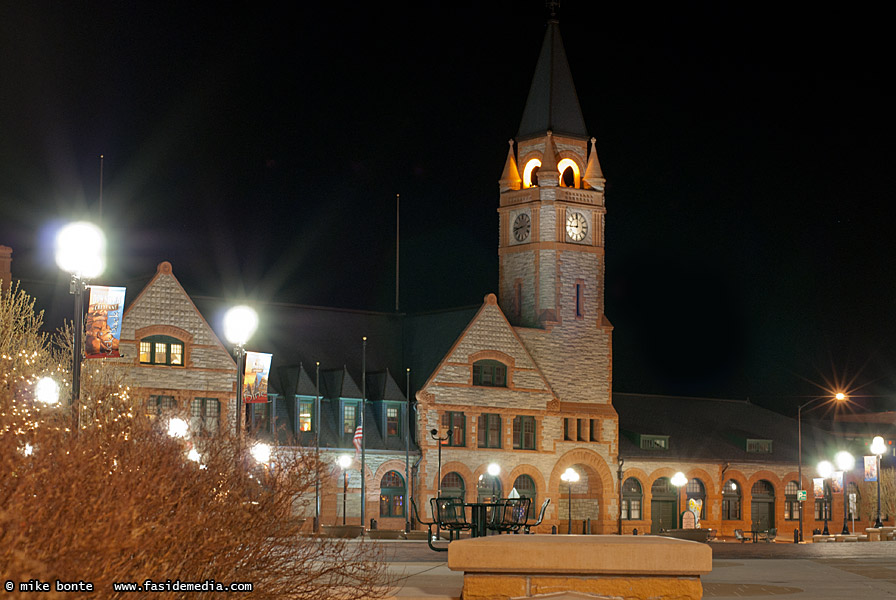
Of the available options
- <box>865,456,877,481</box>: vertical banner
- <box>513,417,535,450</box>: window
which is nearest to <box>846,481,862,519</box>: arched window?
<box>865,456,877,481</box>: vertical banner

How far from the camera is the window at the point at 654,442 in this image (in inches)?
3371

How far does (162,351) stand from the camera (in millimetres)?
66875

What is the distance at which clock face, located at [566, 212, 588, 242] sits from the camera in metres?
80.8

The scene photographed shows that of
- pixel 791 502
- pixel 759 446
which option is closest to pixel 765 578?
pixel 759 446

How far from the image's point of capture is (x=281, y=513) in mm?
16281

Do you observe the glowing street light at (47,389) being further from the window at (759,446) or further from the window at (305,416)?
the window at (759,446)

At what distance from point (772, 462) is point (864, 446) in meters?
14.0

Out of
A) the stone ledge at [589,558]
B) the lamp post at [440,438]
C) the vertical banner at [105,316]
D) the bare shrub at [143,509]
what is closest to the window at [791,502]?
the lamp post at [440,438]

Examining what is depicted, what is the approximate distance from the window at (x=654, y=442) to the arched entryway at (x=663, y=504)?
7.08 ft

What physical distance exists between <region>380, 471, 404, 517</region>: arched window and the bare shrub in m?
54.9

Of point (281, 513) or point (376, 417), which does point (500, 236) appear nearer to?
point (376, 417)

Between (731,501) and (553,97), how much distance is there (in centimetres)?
2829

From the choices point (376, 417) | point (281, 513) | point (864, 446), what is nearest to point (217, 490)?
point (281, 513)

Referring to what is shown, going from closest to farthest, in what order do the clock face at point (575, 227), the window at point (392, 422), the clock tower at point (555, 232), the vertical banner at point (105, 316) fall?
1. the vertical banner at point (105, 316)
2. the window at point (392, 422)
3. the clock tower at point (555, 232)
4. the clock face at point (575, 227)
